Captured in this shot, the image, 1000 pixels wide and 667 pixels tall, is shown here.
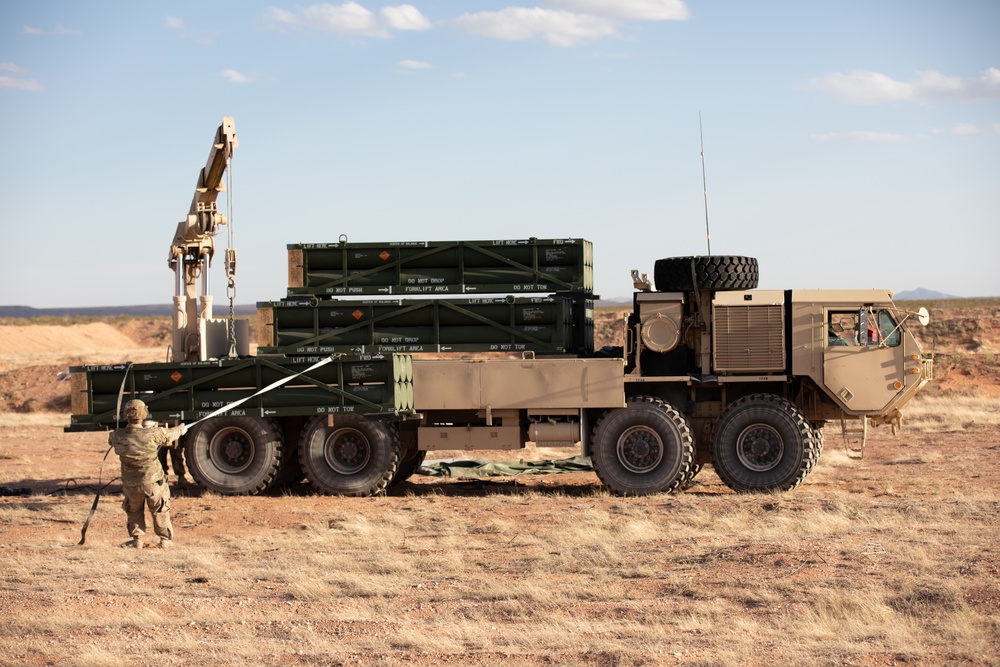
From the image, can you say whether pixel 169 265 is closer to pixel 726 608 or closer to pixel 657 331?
pixel 657 331

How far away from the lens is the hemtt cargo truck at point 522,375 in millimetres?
16953

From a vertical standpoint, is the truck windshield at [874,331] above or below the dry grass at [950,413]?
above

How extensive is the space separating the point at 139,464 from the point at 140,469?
0.06m

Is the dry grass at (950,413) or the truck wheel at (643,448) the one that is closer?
the truck wheel at (643,448)

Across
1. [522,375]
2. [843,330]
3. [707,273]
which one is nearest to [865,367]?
[843,330]

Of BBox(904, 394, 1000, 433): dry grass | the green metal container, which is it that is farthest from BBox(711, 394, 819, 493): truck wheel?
BBox(904, 394, 1000, 433): dry grass

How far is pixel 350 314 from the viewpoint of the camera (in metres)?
18.0

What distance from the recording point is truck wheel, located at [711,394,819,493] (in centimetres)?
1673

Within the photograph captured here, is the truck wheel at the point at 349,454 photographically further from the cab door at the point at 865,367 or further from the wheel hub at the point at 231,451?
the cab door at the point at 865,367

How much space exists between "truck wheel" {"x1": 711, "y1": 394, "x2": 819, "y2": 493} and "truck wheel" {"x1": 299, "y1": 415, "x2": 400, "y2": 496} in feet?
15.2

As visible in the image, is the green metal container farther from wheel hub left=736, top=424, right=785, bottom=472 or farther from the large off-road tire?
wheel hub left=736, top=424, right=785, bottom=472

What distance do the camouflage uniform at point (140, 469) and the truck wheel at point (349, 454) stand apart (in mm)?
4196

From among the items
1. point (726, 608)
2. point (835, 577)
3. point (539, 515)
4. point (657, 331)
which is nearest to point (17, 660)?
point (726, 608)

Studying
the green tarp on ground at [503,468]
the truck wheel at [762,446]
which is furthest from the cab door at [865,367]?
the green tarp on ground at [503,468]
